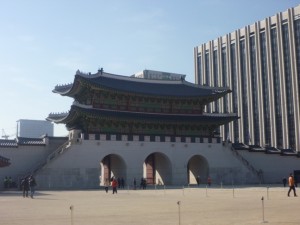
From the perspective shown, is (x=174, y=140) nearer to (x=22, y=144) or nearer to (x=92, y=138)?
(x=92, y=138)

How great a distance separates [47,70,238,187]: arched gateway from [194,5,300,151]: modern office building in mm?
39301

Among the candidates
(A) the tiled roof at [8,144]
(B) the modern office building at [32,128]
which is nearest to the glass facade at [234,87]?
(A) the tiled roof at [8,144]

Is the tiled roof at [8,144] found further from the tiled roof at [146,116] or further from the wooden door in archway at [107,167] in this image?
the wooden door in archway at [107,167]

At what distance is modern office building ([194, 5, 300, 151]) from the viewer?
314 feet

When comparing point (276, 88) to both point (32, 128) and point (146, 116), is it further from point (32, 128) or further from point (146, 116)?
point (32, 128)

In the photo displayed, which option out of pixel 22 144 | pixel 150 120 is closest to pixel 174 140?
pixel 150 120

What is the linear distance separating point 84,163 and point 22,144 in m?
7.92

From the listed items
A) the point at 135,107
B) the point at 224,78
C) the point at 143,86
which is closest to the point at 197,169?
the point at 135,107

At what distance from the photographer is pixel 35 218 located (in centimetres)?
1786

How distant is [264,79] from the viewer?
103 metres

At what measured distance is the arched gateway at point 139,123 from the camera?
53594mm

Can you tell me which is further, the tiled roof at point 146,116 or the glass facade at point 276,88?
the glass facade at point 276,88

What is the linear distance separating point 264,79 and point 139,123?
5529 centimetres

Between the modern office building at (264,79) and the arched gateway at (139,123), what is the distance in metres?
39.3
